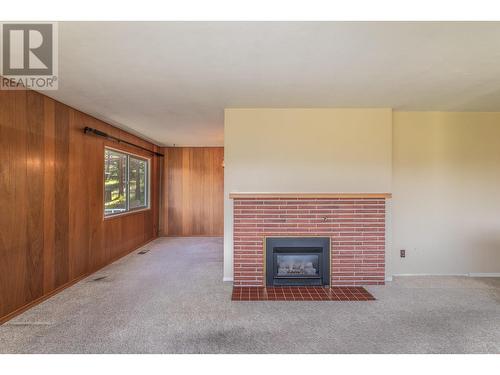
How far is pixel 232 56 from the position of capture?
211 cm

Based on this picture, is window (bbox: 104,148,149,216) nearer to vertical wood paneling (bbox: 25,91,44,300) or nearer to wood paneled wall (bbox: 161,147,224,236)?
wood paneled wall (bbox: 161,147,224,236)

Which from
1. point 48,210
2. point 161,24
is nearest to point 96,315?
point 48,210

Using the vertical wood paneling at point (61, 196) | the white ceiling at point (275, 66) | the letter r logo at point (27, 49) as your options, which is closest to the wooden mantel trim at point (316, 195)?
the white ceiling at point (275, 66)

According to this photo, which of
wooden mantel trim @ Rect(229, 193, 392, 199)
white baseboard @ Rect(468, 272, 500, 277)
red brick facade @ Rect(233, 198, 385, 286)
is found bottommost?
white baseboard @ Rect(468, 272, 500, 277)

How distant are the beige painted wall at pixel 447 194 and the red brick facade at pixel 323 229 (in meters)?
0.51

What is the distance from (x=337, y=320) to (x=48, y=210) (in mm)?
3256

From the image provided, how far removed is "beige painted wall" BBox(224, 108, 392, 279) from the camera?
12.0 feet

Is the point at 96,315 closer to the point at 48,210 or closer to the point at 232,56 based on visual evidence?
the point at 48,210

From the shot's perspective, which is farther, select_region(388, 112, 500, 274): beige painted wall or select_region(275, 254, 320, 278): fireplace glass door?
select_region(388, 112, 500, 274): beige painted wall

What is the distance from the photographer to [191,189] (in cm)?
707

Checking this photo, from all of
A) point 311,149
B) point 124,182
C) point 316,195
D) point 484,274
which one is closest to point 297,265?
point 316,195

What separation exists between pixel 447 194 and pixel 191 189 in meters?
5.26

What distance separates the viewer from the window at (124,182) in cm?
474

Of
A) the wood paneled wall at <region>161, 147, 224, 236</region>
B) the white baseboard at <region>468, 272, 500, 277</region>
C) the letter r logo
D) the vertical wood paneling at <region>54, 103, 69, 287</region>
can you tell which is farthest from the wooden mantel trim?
the wood paneled wall at <region>161, 147, 224, 236</region>
